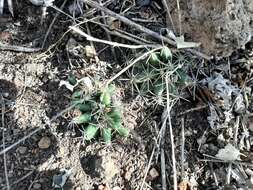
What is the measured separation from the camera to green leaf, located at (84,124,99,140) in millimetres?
1771

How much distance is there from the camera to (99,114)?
5.88 feet

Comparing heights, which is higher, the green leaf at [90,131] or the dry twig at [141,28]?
the dry twig at [141,28]

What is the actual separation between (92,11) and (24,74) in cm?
37

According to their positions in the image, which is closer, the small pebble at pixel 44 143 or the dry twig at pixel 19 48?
the small pebble at pixel 44 143

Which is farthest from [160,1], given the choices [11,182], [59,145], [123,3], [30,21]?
[11,182]

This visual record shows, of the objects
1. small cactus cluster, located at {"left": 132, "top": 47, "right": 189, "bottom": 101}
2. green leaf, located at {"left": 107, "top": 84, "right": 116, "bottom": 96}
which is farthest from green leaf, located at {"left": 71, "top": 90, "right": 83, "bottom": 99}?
small cactus cluster, located at {"left": 132, "top": 47, "right": 189, "bottom": 101}

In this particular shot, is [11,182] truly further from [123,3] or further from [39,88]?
[123,3]

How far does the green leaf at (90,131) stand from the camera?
1.77 m

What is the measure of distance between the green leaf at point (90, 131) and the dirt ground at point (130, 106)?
1.4 inches

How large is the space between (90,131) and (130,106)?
19 cm

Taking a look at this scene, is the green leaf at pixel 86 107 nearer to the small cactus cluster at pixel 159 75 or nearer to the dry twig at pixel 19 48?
the small cactus cluster at pixel 159 75

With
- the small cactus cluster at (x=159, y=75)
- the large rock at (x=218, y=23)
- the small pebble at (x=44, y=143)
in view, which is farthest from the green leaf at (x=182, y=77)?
the small pebble at (x=44, y=143)

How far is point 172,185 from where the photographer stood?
1771mm

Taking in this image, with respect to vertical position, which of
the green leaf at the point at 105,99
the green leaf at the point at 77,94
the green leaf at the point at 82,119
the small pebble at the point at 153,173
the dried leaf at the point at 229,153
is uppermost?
the green leaf at the point at 77,94
